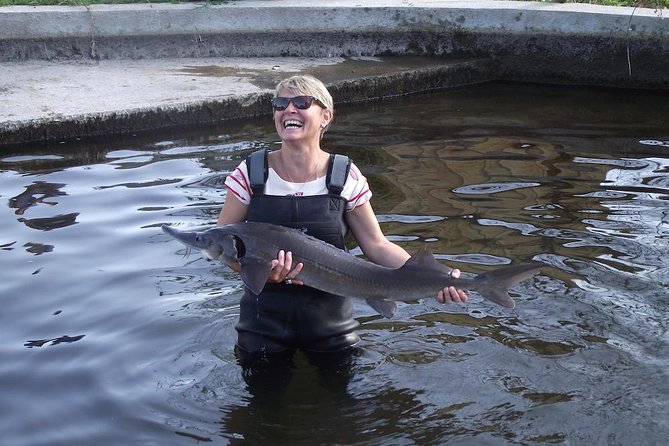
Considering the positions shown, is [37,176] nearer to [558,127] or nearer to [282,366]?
[282,366]

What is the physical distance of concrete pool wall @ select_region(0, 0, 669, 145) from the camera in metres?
10.3

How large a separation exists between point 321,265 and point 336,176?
0.45 m

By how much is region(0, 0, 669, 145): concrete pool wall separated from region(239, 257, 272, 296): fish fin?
17.9ft

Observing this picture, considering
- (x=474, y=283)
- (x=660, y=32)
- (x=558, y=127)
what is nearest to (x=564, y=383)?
(x=474, y=283)

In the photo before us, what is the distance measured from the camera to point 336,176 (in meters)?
4.63

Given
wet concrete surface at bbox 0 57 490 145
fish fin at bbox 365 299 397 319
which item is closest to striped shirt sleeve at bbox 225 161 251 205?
fish fin at bbox 365 299 397 319

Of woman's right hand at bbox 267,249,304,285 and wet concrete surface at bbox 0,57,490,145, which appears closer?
woman's right hand at bbox 267,249,304,285

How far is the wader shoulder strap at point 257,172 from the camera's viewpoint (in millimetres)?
4625

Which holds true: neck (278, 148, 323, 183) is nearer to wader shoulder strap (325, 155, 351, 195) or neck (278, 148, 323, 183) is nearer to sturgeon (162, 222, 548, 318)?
wader shoulder strap (325, 155, 351, 195)

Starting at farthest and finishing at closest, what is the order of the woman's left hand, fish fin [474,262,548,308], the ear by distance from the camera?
the ear → the woman's left hand → fish fin [474,262,548,308]

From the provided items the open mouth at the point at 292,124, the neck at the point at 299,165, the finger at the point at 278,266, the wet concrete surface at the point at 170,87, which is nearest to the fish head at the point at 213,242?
the finger at the point at 278,266

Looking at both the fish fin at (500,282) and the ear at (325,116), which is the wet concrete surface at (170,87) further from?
the fish fin at (500,282)

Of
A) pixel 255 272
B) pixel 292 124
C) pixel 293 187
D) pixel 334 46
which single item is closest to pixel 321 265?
pixel 255 272

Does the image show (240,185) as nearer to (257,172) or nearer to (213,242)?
(257,172)
